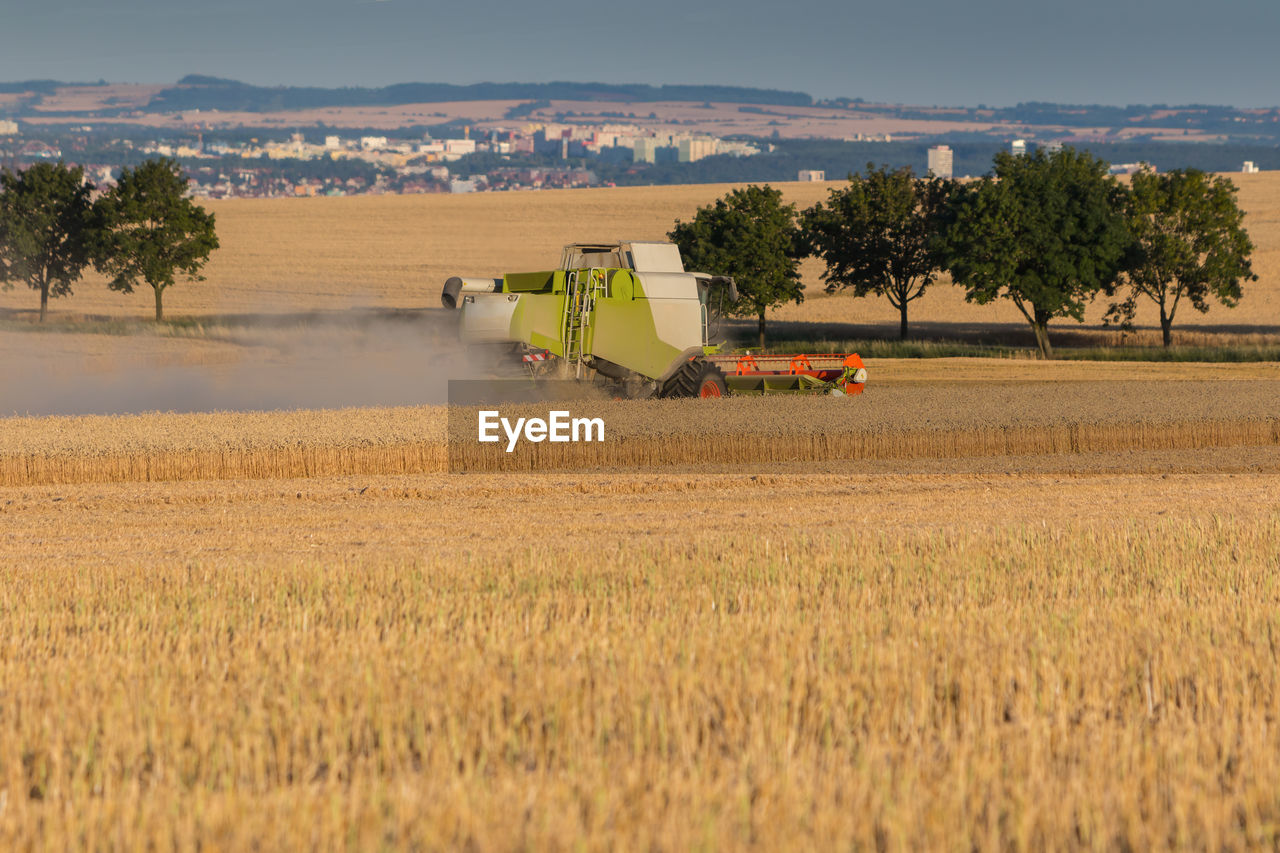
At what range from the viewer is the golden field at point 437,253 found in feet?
191

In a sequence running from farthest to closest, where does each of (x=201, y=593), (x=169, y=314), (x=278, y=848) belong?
1. (x=169, y=314)
2. (x=201, y=593)
3. (x=278, y=848)

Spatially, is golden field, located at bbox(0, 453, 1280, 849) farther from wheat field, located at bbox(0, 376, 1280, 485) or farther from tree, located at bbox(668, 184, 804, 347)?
tree, located at bbox(668, 184, 804, 347)

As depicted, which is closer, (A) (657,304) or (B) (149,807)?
(B) (149,807)

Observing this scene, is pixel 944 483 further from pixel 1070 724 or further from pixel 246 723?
pixel 246 723

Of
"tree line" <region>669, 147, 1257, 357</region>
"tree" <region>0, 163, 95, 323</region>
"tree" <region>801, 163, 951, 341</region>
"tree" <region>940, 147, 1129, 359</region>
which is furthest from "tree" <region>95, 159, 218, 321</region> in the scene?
"tree" <region>940, 147, 1129, 359</region>

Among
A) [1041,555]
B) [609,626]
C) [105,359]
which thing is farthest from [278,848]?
[105,359]

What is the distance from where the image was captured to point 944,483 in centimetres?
1631

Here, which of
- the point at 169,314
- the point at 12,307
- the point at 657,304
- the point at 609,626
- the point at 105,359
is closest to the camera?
the point at 609,626

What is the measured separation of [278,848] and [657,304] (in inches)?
673

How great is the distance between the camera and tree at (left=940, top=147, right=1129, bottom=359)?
41.7m

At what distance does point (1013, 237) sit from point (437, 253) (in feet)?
155

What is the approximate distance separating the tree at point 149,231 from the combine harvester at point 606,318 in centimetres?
3460

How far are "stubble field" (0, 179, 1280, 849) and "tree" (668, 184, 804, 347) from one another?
91.1ft

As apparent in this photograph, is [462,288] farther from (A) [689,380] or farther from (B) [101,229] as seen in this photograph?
(B) [101,229]
